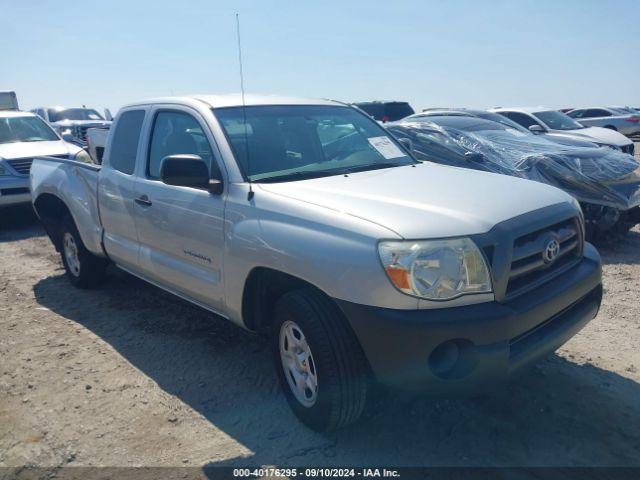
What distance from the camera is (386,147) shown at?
4.04 meters

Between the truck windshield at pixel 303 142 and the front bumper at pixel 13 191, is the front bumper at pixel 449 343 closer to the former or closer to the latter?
the truck windshield at pixel 303 142

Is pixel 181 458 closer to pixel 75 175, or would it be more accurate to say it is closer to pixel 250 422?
pixel 250 422

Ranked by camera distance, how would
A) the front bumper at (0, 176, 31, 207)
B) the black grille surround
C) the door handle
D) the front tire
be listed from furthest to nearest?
the front bumper at (0, 176, 31, 207), the door handle, the front tire, the black grille surround

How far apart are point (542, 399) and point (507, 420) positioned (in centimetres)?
33

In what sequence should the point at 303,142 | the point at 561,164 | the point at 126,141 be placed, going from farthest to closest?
the point at 561,164 → the point at 126,141 → the point at 303,142

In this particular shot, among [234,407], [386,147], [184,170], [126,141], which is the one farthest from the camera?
[126,141]

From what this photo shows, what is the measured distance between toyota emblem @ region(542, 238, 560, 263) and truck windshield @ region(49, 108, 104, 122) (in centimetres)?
1846

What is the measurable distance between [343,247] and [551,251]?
111 cm

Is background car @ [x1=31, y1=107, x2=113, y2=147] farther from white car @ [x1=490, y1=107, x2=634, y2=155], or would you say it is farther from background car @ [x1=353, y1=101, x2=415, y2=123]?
white car @ [x1=490, y1=107, x2=634, y2=155]

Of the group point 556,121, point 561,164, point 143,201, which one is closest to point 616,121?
point 556,121

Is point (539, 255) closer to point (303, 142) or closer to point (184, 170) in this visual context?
point (303, 142)

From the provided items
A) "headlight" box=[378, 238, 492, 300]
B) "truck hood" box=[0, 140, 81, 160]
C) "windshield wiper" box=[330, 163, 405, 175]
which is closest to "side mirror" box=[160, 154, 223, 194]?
"windshield wiper" box=[330, 163, 405, 175]

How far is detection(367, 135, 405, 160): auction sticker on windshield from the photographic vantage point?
396 cm

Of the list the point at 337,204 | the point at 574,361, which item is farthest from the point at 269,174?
the point at 574,361
